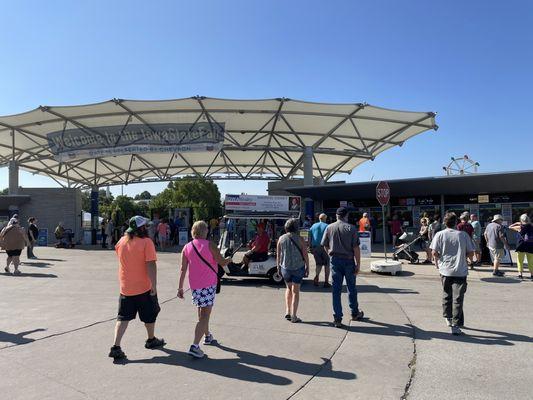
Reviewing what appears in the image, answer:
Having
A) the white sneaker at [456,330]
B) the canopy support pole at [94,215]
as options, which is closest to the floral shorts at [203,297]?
the white sneaker at [456,330]

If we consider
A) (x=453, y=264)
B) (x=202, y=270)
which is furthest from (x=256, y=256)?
(x=202, y=270)

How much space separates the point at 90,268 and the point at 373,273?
9603mm

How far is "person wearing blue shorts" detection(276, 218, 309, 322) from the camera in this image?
7613 mm

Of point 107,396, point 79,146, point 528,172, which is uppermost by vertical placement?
point 79,146

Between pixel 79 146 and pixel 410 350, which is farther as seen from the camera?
pixel 79 146

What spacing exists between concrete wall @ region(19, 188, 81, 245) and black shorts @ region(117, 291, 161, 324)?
28054 mm

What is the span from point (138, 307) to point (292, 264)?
2.83 meters

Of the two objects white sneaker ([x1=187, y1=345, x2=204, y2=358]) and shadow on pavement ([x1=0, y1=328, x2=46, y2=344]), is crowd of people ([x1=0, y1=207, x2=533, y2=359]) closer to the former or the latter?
white sneaker ([x1=187, y1=345, x2=204, y2=358])

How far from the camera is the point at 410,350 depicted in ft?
19.5

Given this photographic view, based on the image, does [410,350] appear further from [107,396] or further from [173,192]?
[173,192]

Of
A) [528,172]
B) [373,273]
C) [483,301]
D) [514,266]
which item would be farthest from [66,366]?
[528,172]

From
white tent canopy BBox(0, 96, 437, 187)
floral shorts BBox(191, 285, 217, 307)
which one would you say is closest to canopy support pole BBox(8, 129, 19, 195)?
white tent canopy BBox(0, 96, 437, 187)

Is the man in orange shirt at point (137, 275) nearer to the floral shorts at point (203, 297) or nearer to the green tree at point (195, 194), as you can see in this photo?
the floral shorts at point (203, 297)

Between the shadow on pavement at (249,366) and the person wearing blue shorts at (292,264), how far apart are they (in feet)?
6.37
